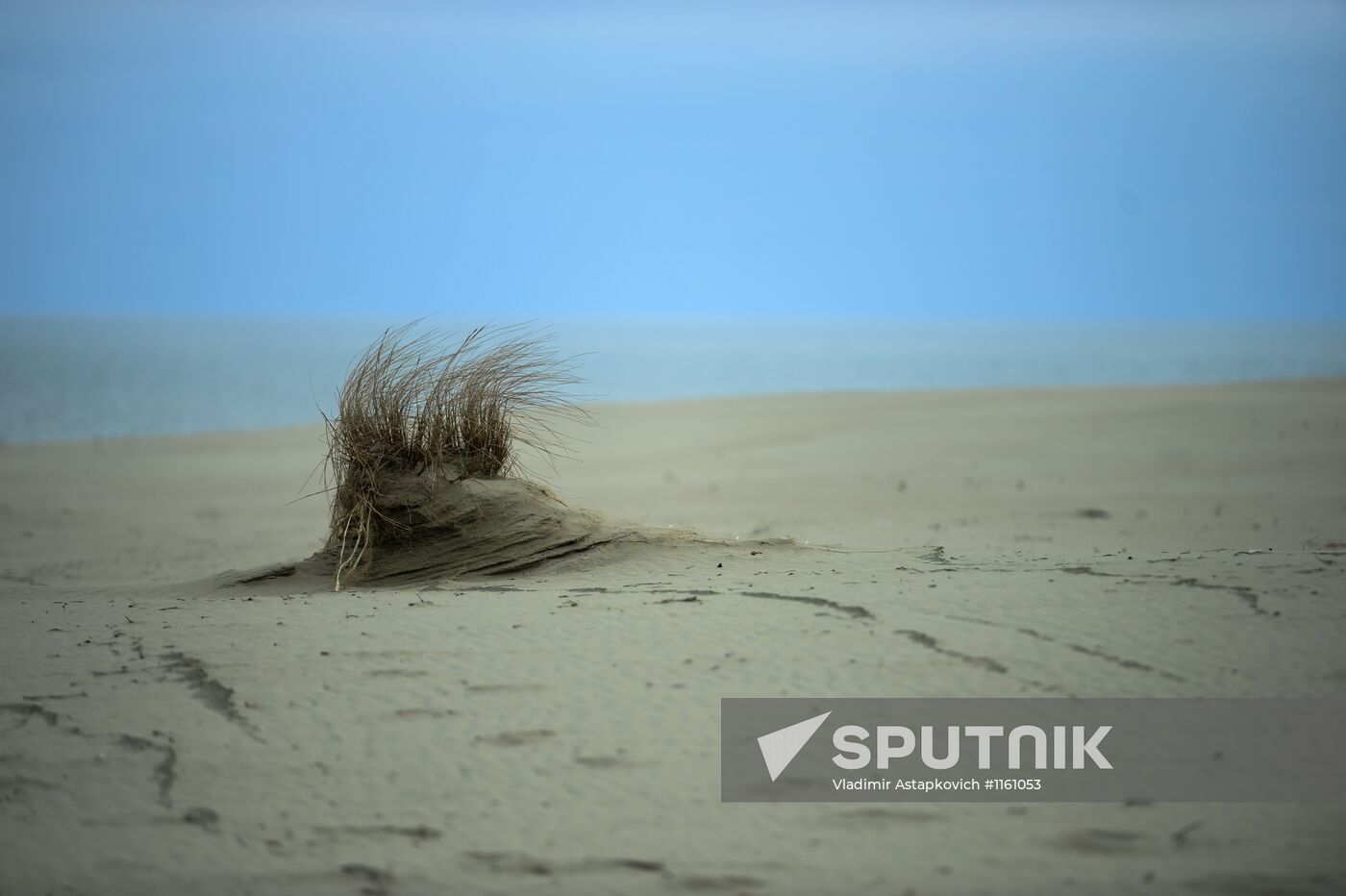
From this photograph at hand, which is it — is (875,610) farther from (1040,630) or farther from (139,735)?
(139,735)

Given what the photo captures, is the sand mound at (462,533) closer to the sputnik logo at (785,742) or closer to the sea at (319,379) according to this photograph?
the sputnik logo at (785,742)

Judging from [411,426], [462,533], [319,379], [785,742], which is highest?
[319,379]

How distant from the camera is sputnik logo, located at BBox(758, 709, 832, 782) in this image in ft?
13.1

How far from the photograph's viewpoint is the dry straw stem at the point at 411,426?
7.11m

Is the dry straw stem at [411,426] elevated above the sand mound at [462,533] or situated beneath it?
elevated above

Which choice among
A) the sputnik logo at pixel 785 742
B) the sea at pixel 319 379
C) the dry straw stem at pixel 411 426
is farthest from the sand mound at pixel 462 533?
the sea at pixel 319 379

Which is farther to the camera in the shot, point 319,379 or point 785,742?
point 319,379

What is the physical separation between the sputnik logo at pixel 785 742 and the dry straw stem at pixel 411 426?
11.6ft

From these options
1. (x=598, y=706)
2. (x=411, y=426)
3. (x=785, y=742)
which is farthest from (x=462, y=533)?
(x=785, y=742)

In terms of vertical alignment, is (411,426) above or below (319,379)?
below

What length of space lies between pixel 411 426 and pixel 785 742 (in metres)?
3.96

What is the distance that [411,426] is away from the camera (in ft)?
23.9

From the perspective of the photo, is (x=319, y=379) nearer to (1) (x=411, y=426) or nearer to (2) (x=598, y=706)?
(1) (x=411, y=426)

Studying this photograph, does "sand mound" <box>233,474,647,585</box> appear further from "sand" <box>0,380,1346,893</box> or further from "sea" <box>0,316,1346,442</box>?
"sea" <box>0,316,1346,442</box>
